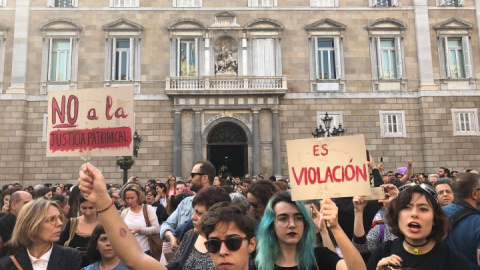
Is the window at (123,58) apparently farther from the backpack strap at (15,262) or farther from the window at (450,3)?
the backpack strap at (15,262)

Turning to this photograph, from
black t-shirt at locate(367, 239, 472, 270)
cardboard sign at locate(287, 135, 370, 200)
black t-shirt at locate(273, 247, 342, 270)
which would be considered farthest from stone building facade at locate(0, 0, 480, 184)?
black t-shirt at locate(367, 239, 472, 270)

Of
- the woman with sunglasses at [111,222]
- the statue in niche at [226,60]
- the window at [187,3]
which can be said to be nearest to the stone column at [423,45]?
the statue in niche at [226,60]

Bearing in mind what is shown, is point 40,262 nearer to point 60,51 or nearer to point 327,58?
point 60,51

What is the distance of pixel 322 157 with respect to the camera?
381 cm

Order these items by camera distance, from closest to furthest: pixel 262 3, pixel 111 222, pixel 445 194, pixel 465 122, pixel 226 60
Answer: pixel 111 222 < pixel 445 194 < pixel 465 122 < pixel 226 60 < pixel 262 3

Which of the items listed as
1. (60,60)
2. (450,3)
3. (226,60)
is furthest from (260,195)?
(450,3)

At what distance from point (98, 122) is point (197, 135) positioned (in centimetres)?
1655

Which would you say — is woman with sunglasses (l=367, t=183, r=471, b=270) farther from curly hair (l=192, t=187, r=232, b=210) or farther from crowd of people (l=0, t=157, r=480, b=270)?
curly hair (l=192, t=187, r=232, b=210)

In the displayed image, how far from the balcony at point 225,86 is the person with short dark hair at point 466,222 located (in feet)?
55.1

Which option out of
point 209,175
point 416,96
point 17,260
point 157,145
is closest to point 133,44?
point 157,145

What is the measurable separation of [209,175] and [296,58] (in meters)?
17.2

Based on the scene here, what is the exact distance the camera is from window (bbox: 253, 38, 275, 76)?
21922 millimetres

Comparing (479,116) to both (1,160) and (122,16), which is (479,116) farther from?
(1,160)

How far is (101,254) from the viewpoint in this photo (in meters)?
4.44
